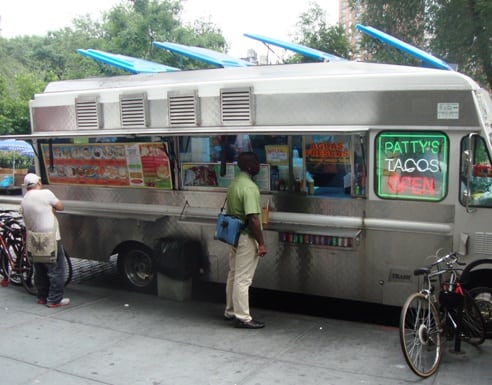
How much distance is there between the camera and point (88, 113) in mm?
6957

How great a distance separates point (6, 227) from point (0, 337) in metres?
2.32

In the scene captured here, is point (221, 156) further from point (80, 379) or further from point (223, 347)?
point (80, 379)

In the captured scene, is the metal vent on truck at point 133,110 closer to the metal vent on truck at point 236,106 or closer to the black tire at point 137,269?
the metal vent on truck at point 236,106

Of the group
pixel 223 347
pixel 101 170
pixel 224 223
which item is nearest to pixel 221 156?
pixel 224 223

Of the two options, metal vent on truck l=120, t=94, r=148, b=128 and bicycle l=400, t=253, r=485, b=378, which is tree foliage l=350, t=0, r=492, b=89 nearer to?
metal vent on truck l=120, t=94, r=148, b=128

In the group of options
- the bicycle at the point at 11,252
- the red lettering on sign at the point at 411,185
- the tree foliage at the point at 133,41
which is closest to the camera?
the red lettering on sign at the point at 411,185

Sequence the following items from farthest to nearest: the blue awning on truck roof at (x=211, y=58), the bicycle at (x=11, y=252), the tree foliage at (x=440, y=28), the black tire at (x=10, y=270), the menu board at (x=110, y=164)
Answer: the tree foliage at (x=440, y=28)
the blue awning on truck roof at (x=211, y=58)
the black tire at (x=10, y=270)
the bicycle at (x=11, y=252)
the menu board at (x=110, y=164)

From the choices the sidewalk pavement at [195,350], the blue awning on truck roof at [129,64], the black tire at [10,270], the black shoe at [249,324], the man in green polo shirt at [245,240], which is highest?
the blue awning on truck roof at [129,64]

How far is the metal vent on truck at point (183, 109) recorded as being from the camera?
20.2ft

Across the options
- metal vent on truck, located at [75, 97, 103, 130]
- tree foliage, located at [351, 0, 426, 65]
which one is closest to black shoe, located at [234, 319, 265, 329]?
metal vent on truck, located at [75, 97, 103, 130]

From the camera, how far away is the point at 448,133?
16.8 ft

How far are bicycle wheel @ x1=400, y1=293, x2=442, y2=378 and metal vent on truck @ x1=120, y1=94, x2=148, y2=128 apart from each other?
148 inches

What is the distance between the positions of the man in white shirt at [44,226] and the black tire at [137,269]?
2.99ft

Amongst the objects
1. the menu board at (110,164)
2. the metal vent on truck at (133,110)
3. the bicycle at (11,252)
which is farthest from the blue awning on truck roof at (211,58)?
the bicycle at (11,252)
